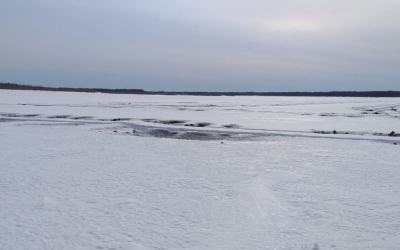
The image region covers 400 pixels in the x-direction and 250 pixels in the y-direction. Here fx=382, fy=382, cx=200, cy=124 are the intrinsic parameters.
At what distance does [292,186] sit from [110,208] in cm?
260

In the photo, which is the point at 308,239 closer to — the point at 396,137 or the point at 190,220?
the point at 190,220

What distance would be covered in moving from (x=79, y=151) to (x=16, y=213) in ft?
12.9

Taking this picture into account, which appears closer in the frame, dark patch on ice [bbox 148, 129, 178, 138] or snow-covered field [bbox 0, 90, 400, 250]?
snow-covered field [bbox 0, 90, 400, 250]

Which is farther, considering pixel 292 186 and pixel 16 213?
pixel 292 186

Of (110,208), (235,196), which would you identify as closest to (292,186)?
(235,196)

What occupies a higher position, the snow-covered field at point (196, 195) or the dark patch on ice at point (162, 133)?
the dark patch on ice at point (162, 133)

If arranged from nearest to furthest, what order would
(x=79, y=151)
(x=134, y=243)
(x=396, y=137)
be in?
(x=134, y=243) < (x=79, y=151) < (x=396, y=137)

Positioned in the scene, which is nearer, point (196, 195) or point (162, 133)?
point (196, 195)

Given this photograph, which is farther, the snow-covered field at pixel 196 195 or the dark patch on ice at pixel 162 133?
the dark patch on ice at pixel 162 133

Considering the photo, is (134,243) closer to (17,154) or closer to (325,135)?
(17,154)

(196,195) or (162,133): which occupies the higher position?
(162,133)

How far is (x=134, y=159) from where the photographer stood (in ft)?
23.7

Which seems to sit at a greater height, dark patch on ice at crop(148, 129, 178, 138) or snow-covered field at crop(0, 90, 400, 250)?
dark patch on ice at crop(148, 129, 178, 138)

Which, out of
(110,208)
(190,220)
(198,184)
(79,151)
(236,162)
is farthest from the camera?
(79,151)
